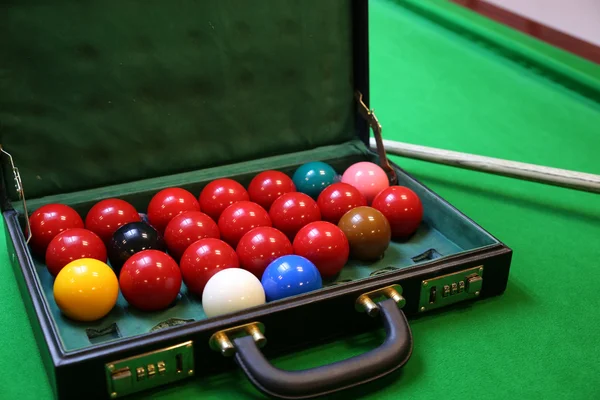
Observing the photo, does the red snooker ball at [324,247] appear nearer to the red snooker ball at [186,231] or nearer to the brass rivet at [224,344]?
the red snooker ball at [186,231]

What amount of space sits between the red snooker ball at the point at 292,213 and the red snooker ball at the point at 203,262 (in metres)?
0.22

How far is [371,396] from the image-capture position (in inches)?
65.5

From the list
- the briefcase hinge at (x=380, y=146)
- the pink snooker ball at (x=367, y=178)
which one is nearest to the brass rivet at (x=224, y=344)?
the pink snooker ball at (x=367, y=178)

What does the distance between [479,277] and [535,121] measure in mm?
1444

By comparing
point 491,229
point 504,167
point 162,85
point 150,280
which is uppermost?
point 162,85

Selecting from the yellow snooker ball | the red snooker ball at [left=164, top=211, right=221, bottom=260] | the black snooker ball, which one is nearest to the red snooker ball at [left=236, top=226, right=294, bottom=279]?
the red snooker ball at [left=164, top=211, right=221, bottom=260]

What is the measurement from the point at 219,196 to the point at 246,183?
0.18m

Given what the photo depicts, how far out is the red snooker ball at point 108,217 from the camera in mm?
2016

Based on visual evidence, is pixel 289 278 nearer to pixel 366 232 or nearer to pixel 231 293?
pixel 231 293

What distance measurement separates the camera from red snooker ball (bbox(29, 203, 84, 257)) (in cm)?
196

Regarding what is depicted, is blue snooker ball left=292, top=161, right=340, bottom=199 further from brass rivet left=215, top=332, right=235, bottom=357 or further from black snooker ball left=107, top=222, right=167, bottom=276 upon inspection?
brass rivet left=215, top=332, right=235, bottom=357

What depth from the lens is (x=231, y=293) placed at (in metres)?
1.73

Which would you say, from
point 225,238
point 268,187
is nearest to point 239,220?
point 225,238

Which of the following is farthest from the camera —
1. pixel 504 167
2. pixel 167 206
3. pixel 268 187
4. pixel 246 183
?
pixel 504 167
